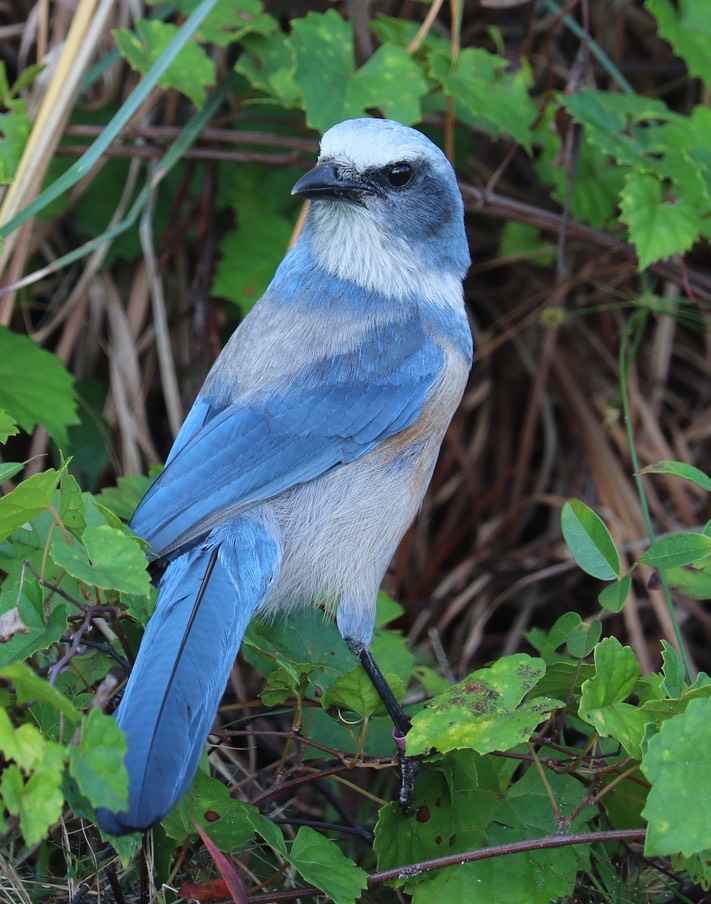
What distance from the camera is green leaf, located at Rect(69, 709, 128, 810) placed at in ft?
5.20

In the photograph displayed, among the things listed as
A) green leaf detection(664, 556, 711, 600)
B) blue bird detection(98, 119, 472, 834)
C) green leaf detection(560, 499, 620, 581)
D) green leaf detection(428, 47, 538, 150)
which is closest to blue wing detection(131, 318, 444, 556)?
blue bird detection(98, 119, 472, 834)

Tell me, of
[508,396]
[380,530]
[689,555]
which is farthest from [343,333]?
[508,396]

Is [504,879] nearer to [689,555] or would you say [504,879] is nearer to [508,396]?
[689,555]

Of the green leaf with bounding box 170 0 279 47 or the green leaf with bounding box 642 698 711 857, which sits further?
the green leaf with bounding box 170 0 279 47

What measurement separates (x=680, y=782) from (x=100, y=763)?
95cm

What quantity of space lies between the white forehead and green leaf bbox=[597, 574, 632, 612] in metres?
1.32

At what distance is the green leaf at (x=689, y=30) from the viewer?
350 centimetres

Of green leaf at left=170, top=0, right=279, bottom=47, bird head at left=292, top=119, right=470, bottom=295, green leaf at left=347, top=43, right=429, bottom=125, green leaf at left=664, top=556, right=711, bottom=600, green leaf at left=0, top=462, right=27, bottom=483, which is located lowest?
green leaf at left=664, top=556, right=711, bottom=600

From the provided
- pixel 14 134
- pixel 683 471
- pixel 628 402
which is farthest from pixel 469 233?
pixel 683 471

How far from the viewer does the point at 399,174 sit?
2912 mm

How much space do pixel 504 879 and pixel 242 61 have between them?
249 cm

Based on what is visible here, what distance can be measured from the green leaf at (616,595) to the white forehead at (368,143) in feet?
4.32

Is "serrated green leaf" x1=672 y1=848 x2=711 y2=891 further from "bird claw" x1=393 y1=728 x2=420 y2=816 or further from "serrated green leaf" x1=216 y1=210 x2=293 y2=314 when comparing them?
"serrated green leaf" x1=216 y1=210 x2=293 y2=314

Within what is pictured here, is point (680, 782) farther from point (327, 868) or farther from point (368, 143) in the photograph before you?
point (368, 143)
